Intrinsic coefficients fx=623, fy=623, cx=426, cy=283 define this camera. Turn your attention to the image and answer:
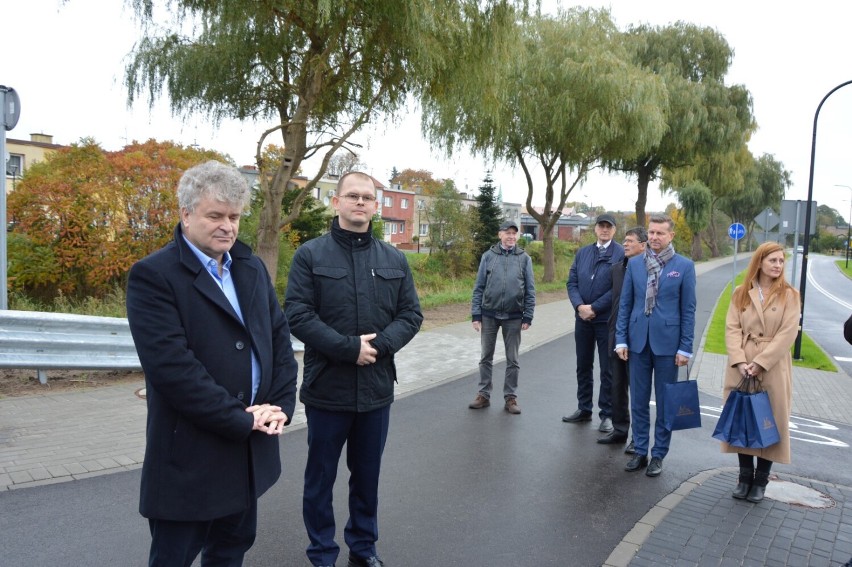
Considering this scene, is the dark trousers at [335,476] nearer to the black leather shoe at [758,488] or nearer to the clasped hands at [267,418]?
the clasped hands at [267,418]

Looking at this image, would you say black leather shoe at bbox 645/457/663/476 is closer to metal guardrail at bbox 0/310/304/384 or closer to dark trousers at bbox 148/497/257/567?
dark trousers at bbox 148/497/257/567

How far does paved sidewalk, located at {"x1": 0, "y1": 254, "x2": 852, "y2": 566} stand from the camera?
373 cm

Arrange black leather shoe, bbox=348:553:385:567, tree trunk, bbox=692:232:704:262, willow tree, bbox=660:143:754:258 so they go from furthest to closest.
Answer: tree trunk, bbox=692:232:704:262, willow tree, bbox=660:143:754:258, black leather shoe, bbox=348:553:385:567

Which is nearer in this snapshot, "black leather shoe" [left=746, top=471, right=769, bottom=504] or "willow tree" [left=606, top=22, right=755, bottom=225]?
"black leather shoe" [left=746, top=471, right=769, bottom=504]

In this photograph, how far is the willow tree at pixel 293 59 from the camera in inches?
375

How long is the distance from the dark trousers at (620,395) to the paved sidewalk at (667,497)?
0.91 meters

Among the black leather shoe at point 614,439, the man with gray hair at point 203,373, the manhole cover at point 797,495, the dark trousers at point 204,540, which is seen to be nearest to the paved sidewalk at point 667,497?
the manhole cover at point 797,495

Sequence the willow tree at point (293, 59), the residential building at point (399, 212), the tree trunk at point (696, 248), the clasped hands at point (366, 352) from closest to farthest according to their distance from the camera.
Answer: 1. the clasped hands at point (366, 352)
2. the willow tree at point (293, 59)
3. the tree trunk at point (696, 248)
4. the residential building at point (399, 212)

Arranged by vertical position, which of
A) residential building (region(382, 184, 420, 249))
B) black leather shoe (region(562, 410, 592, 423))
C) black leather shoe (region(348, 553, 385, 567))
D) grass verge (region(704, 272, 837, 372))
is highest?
residential building (region(382, 184, 420, 249))

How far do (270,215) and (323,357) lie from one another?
7.80 m

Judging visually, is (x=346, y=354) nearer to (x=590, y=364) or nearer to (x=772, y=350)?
(x=772, y=350)

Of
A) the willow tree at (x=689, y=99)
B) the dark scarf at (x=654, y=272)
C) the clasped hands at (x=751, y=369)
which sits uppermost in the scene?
the willow tree at (x=689, y=99)

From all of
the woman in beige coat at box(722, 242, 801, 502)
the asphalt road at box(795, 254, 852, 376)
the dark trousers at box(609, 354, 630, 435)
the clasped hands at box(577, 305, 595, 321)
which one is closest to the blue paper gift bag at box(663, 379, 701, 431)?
the woman in beige coat at box(722, 242, 801, 502)

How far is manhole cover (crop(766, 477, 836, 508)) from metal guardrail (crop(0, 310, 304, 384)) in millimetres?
5985
